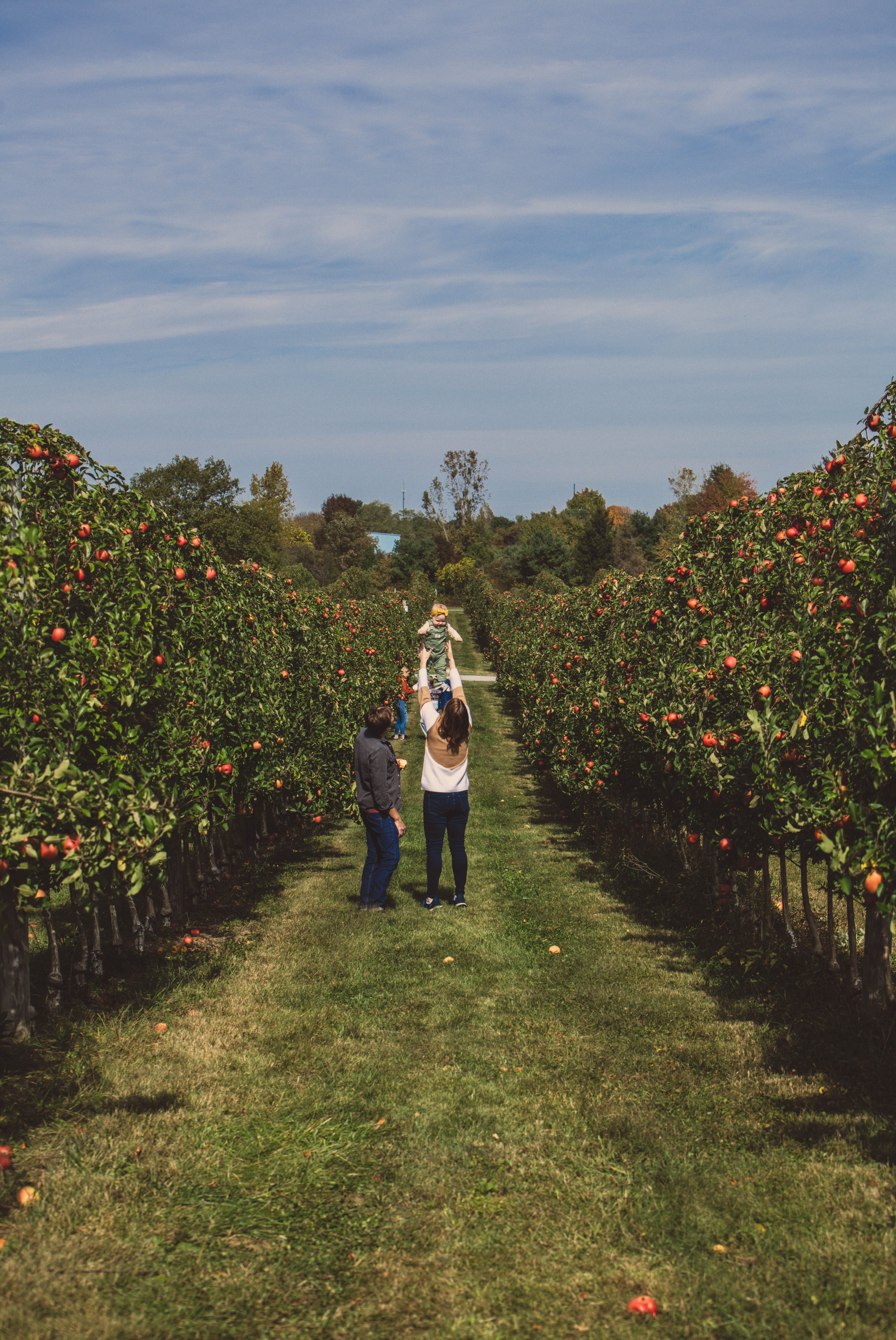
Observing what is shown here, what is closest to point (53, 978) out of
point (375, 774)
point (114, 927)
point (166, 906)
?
point (114, 927)

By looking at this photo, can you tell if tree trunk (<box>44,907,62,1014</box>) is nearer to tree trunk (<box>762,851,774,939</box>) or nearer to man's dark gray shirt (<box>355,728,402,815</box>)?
man's dark gray shirt (<box>355,728,402,815</box>)

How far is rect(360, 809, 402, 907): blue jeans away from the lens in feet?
24.0

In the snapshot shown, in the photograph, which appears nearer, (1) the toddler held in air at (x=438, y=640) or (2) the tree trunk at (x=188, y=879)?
(2) the tree trunk at (x=188, y=879)

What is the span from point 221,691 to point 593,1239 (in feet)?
13.2

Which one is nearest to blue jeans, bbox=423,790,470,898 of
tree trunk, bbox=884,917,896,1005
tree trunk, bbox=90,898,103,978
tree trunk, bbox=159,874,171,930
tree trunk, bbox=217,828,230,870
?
tree trunk, bbox=159,874,171,930

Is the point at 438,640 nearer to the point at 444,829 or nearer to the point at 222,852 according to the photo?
the point at 222,852

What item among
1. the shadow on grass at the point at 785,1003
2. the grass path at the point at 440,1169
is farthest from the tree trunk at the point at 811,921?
the grass path at the point at 440,1169

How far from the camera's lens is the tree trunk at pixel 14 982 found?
468 centimetres

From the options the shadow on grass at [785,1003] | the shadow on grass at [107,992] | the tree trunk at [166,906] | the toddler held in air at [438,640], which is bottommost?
the shadow on grass at [785,1003]

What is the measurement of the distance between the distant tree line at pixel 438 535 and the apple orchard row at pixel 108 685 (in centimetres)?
2327

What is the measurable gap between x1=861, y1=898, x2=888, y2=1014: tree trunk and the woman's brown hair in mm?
3066

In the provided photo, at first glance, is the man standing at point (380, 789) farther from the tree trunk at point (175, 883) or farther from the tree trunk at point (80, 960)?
the tree trunk at point (80, 960)

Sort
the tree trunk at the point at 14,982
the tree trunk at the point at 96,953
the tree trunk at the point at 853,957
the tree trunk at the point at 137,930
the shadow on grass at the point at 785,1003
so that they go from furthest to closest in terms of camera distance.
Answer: the tree trunk at the point at 137,930 → the tree trunk at the point at 96,953 → the tree trunk at the point at 853,957 → the tree trunk at the point at 14,982 → the shadow on grass at the point at 785,1003

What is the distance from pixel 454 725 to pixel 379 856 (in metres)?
1.34
